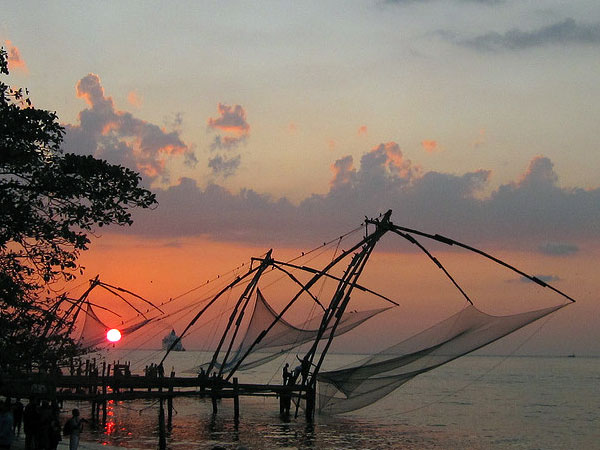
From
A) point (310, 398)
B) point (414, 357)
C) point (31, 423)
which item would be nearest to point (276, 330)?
point (310, 398)

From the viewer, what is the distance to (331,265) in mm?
23000

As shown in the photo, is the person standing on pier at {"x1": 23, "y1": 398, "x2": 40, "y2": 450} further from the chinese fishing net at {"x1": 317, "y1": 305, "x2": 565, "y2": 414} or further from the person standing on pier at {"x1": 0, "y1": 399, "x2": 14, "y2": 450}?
the chinese fishing net at {"x1": 317, "y1": 305, "x2": 565, "y2": 414}

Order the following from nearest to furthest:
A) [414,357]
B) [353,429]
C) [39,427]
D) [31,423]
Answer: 1. [39,427]
2. [31,423]
3. [414,357]
4. [353,429]

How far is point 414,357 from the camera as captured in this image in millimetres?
20312

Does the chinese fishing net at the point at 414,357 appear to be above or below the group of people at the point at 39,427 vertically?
above

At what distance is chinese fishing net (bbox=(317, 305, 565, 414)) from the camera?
18.8 m

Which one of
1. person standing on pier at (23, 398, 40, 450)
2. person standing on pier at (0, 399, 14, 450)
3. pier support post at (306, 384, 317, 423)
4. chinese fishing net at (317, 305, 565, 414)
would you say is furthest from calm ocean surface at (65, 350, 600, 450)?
person standing on pier at (0, 399, 14, 450)

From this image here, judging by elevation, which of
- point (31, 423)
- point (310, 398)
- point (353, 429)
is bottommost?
point (353, 429)

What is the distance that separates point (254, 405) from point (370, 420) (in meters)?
7.31

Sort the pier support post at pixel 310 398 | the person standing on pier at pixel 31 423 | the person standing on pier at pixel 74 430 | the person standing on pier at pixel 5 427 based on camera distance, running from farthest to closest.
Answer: the pier support post at pixel 310 398 < the person standing on pier at pixel 31 423 < the person standing on pier at pixel 74 430 < the person standing on pier at pixel 5 427

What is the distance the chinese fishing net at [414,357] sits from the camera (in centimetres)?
1875

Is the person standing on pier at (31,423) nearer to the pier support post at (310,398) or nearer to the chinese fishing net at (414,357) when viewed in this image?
the chinese fishing net at (414,357)

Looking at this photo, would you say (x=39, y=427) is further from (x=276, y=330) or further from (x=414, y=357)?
(x=276, y=330)

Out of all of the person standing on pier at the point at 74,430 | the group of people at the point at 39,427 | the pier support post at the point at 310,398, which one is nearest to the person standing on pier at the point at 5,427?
the group of people at the point at 39,427
